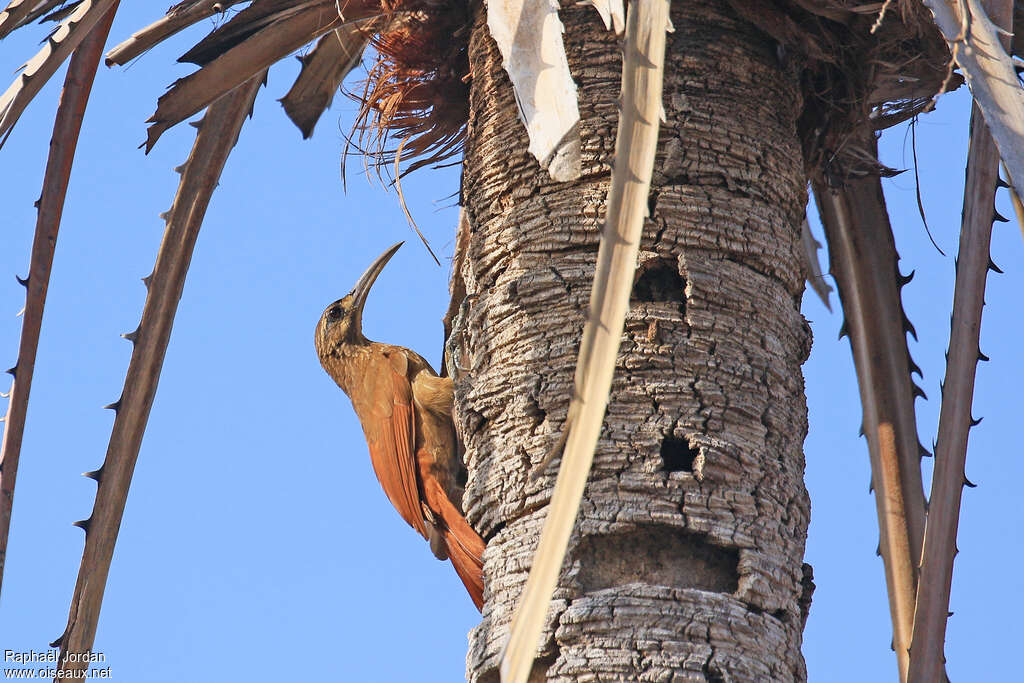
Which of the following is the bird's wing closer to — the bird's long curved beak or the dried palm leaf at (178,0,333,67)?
the bird's long curved beak

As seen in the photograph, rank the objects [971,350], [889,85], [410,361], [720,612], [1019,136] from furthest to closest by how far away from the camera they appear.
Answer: [410,361], [889,85], [971,350], [720,612], [1019,136]

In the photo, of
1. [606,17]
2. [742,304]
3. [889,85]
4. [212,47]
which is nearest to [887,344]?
[889,85]

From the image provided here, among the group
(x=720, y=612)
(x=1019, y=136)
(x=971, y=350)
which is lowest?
(x=720, y=612)

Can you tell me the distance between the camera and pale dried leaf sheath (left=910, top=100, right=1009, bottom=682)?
9.77ft

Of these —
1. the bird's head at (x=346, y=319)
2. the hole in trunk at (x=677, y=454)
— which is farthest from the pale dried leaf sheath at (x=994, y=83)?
the bird's head at (x=346, y=319)

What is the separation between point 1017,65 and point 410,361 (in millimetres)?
3037

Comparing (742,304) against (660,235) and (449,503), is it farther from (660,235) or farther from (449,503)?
(449,503)

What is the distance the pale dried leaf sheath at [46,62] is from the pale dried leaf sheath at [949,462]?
2.09 m

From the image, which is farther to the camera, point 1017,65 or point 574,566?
point 574,566

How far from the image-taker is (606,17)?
2674mm

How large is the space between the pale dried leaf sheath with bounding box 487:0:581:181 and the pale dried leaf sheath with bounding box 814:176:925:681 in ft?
5.19

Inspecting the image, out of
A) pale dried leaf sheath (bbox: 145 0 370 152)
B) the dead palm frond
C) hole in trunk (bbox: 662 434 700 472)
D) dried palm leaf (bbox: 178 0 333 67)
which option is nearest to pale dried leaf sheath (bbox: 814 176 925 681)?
the dead palm frond

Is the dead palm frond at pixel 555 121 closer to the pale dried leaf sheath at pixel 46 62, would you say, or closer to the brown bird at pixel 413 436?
the pale dried leaf sheath at pixel 46 62

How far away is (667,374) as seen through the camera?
3.08 meters
